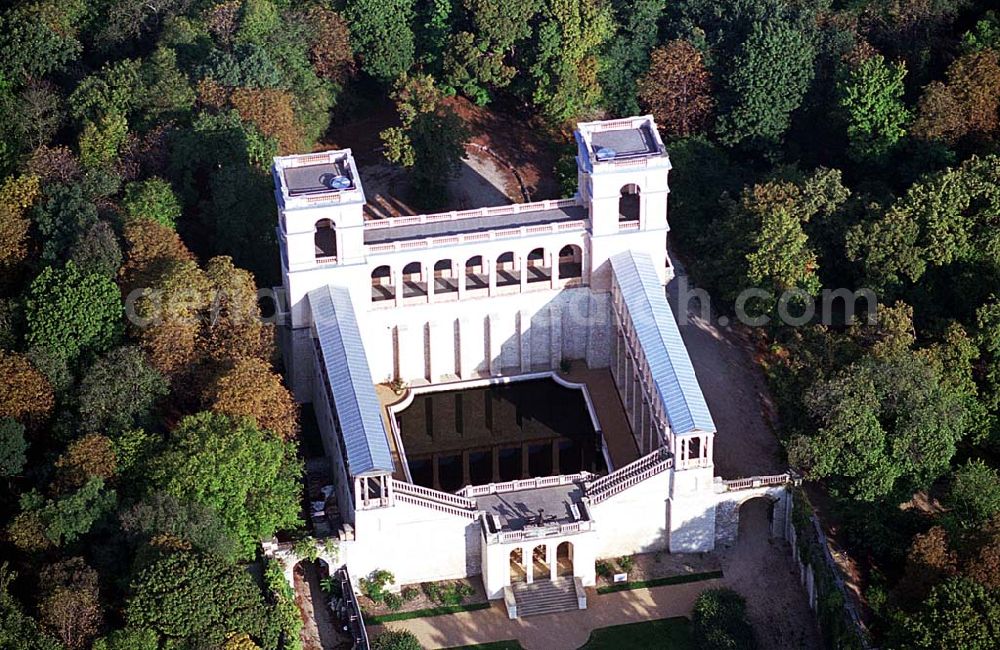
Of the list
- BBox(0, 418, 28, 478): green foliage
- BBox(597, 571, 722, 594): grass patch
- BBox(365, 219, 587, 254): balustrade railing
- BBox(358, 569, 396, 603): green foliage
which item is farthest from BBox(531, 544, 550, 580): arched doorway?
BBox(0, 418, 28, 478): green foliage

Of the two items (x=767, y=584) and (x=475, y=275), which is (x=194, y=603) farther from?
(x=475, y=275)

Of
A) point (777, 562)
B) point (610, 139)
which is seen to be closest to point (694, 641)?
point (777, 562)

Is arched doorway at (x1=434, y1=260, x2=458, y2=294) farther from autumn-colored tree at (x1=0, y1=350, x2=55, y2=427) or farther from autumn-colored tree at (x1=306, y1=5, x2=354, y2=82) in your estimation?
autumn-colored tree at (x1=306, y1=5, x2=354, y2=82)

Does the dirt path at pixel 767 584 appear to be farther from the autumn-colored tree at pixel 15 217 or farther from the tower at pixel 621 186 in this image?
the autumn-colored tree at pixel 15 217

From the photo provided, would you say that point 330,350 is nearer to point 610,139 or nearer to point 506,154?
point 610,139

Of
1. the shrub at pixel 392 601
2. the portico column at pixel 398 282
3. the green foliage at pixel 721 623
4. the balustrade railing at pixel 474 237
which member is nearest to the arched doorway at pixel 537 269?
the balustrade railing at pixel 474 237

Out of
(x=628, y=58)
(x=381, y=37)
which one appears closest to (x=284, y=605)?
(x=381, y=37)
